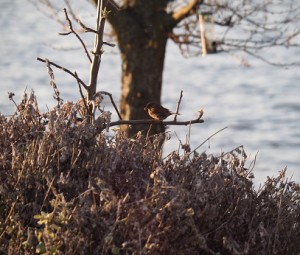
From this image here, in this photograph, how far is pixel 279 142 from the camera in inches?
545

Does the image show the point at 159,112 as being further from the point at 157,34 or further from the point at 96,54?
the point at 157,34

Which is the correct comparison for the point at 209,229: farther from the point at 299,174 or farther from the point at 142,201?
the point at 299,174

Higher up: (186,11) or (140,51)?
(186,11)

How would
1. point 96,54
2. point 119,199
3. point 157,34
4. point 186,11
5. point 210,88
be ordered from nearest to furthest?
1. point 119,199
2. point 96,54
3. point 186,11
4. point 157,34
5. point 210,88

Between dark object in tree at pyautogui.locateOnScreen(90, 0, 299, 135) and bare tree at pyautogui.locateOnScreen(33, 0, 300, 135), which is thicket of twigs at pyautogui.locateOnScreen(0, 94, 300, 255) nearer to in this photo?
bare tree at pyautogui.locateOnScreen(33, 0, 300, 135)

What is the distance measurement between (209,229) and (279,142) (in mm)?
10272

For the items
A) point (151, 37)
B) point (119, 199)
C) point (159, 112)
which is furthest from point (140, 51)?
point (119, 199)

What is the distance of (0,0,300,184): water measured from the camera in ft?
44.2

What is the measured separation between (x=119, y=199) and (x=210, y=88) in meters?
12.7

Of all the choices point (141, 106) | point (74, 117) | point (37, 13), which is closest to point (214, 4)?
point (141, 106)

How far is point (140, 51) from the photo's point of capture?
10930 mm

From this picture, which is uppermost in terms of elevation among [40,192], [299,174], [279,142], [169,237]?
[279,142]

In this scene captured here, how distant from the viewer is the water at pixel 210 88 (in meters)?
13.5

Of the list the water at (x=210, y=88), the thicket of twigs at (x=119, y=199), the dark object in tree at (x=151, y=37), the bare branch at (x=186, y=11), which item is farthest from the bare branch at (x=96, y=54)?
the water at (x=210, y=88)
